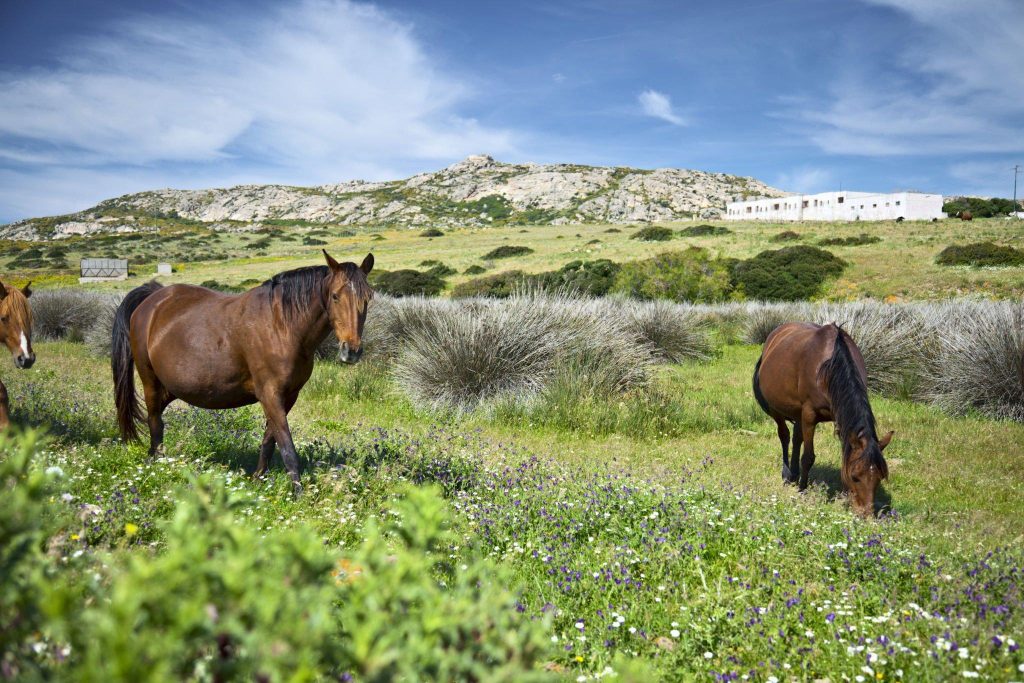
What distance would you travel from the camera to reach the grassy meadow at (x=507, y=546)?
109 centimetres

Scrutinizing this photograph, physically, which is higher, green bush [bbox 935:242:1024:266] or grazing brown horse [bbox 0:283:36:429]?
green bush [bbox 935:242:1024:266]

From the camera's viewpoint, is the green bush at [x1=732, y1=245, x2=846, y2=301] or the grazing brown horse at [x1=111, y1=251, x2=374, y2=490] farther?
the green bush at [x1=732, y1=245, x2=846, y2=301]

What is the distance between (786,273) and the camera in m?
34.4

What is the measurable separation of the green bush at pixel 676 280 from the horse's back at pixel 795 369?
830 inches

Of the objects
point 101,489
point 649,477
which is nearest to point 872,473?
point 649,477

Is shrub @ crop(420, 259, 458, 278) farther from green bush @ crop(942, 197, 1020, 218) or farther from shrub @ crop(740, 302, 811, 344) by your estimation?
green bush @ crop(942, 197, 1020, 218)

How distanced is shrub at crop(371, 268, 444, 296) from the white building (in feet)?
234

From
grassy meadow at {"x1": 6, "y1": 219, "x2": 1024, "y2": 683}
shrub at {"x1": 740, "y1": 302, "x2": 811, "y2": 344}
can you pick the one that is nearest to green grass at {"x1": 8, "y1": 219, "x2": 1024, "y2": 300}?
shrub at {"x1": 740, "y1": 302, "x2": 811, "y2": 344}

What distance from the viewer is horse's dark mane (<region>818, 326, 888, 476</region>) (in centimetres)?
525

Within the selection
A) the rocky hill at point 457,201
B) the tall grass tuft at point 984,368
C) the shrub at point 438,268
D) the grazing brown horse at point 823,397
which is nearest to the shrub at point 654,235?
the shrub at point 438,268

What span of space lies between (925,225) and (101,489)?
62733mm

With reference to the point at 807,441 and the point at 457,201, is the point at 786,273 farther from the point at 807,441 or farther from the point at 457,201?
A: the point at 457,201

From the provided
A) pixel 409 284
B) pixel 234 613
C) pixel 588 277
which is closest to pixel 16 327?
pixel 234 613

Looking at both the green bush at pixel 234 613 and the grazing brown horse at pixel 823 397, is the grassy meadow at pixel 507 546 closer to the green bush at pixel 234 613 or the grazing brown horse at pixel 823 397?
the green bush at pixel 234 613
